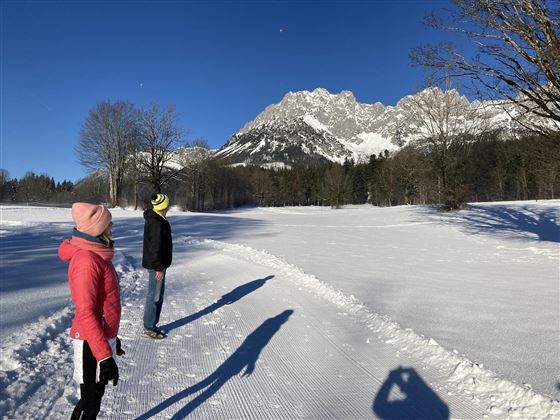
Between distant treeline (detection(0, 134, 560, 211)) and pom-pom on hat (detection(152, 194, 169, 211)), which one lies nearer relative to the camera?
pom-pom on hat (detection(152, 194, 169, 211))

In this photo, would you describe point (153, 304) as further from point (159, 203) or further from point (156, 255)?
point (159, 203)

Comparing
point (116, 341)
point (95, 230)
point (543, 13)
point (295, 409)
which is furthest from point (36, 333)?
point (543, 13)

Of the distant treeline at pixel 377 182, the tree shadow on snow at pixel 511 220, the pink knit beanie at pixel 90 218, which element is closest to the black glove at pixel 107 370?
the pink knit beanie at pixel 90 218

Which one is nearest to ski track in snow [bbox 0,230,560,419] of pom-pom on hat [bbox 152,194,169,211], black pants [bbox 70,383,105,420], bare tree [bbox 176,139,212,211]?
black pants [bbox 70,383,105,420]

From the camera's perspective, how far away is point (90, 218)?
270 cm

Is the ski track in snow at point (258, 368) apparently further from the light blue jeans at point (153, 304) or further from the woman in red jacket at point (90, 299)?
the woman in red jacket at point (90, 299)

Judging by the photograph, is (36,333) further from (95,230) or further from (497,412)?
(497,412)

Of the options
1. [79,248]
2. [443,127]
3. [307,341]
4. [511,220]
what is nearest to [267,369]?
[307,341]

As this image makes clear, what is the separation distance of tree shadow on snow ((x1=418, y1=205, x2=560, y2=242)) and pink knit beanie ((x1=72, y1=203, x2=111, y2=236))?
1828 centimetres

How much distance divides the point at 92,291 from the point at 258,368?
7.90 feet

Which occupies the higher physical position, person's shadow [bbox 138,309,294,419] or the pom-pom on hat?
the pom-pom on hat

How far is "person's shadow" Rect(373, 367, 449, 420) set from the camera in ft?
11.4

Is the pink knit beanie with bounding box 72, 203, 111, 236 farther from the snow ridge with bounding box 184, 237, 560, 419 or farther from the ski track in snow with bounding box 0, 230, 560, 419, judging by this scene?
the snow ridge with bounding box 184, 237, 560, 419

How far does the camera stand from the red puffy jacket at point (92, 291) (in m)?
2.64
